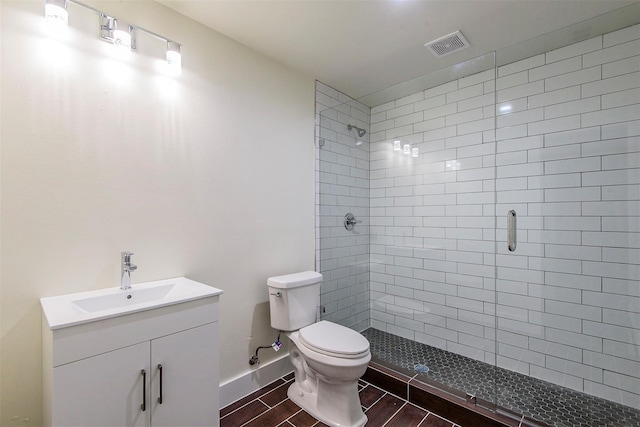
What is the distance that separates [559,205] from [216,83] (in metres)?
2.51

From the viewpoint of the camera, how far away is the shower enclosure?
1.82 m

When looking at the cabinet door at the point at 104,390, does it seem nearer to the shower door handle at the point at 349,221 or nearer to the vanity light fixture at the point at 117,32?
the vanity light fixture at the point at 117,32

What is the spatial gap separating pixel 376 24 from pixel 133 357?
2.20 meters

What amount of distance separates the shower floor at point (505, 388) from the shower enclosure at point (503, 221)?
0.01 metres

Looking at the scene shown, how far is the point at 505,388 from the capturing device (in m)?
1.97

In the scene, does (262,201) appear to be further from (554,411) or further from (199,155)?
(554,411)

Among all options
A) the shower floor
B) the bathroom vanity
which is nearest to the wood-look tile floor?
the shower floor

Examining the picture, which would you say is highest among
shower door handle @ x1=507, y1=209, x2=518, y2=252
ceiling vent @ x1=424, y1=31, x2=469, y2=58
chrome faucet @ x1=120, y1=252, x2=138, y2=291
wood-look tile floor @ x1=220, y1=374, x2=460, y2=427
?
ceiling vent @ x1=424, y1=31, x2=469, y2=58

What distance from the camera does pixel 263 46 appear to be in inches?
80.9

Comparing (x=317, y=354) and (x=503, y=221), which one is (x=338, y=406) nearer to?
(x=317, y=354)

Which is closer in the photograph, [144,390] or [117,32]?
[144,390]

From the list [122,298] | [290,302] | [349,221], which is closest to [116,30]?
[122,298]

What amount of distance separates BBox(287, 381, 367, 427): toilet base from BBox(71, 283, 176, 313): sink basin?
3.63 ft

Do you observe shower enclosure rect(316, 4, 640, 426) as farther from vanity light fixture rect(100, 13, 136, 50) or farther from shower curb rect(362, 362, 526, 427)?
vanity light fixture rect(100, 13, 136, 50)
